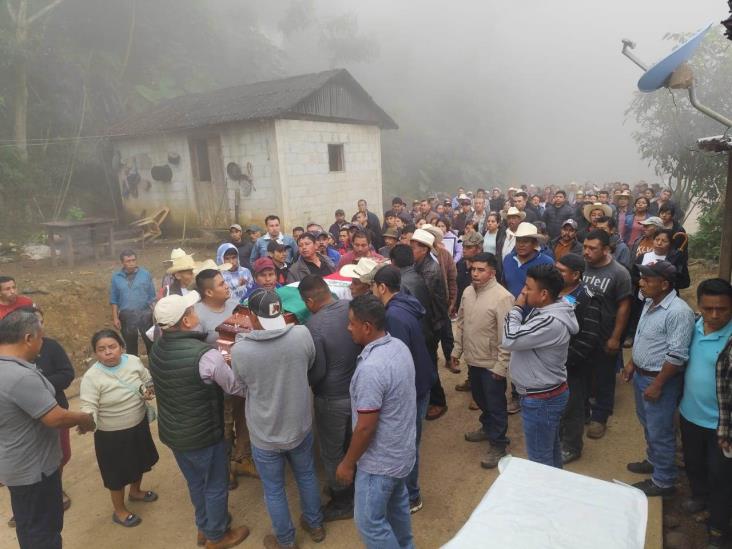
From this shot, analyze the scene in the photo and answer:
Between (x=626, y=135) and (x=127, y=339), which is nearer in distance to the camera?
(x=127, y=339)

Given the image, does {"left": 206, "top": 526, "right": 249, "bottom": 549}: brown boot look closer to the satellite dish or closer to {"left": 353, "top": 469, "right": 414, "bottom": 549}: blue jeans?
{"left": 353, "top": 469, "right": 414, "bottom": 549}: blue jeans

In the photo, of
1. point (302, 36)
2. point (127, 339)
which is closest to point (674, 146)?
point (127, 339)

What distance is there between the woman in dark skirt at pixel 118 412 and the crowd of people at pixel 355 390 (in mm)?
11

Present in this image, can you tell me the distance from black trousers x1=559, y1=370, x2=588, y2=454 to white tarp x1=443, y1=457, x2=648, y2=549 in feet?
6.91

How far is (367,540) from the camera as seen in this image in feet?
8.68

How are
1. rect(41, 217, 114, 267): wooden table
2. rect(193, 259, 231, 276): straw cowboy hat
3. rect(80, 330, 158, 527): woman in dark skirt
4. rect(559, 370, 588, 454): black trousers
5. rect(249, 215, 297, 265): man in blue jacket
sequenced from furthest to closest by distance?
rect(41, 217, 114, 267): wooden table
rect(249, 215, 297, 265): man in blue jacket
rect(193, 259, 231, 276): straw cowboy hat
rect(559, 370, 588, 454): black trousers
rect(80, 330, 158, 527): woman in dark skirt

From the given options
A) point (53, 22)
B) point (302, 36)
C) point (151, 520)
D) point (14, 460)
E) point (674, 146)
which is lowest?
Result: point (151, 520)

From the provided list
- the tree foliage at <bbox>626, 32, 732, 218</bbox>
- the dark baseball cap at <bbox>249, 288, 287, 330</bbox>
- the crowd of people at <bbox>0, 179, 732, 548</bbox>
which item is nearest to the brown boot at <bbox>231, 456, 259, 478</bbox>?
the crowd of people at <bbox>0, 179, 732, 548</bbox>

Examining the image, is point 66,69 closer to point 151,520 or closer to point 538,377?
point 151,520

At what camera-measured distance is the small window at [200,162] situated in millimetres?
14766

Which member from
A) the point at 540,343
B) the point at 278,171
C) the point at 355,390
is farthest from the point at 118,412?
the point at 278,171

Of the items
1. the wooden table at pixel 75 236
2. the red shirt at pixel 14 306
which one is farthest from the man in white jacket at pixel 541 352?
the wooden table at pixel 75 236

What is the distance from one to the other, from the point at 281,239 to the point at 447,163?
26051 millimetres

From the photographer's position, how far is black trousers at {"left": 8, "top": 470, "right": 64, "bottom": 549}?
2.90 meters
